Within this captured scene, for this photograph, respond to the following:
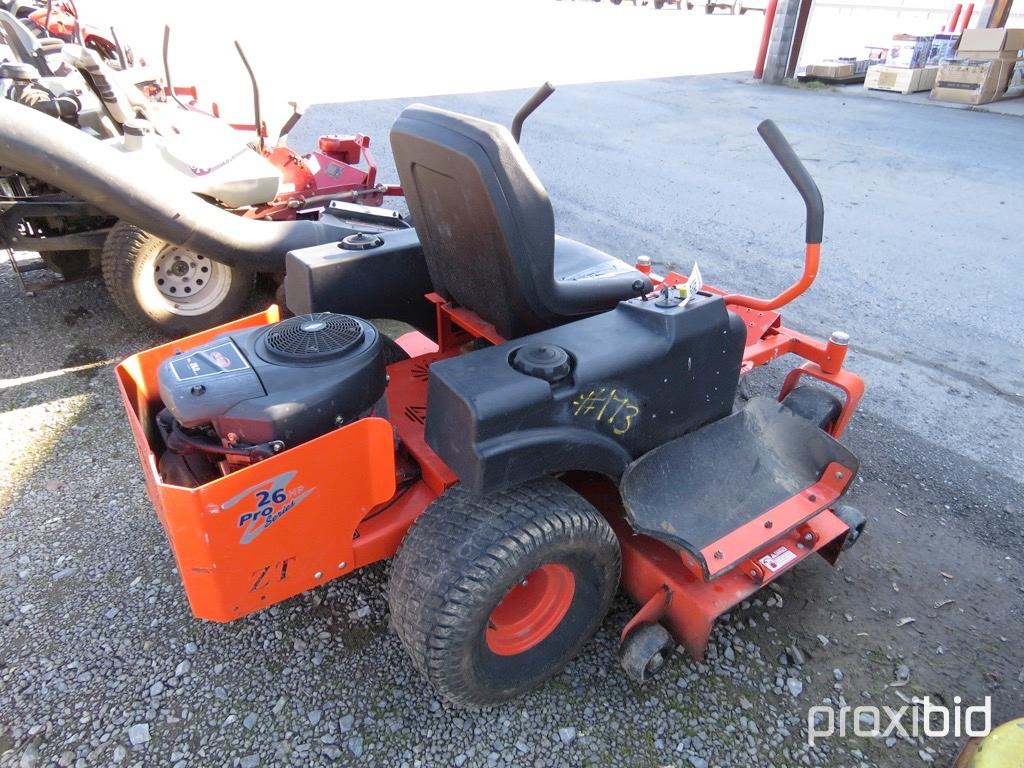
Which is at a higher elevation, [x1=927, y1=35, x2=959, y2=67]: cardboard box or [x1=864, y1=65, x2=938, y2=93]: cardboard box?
[x1=927, y1=35, x2=959, y2=67]: cardboard box

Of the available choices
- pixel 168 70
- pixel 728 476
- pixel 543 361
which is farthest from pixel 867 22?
pixel 543 361

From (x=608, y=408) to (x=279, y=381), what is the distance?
798 mm

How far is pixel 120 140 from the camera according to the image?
3523 millimetres

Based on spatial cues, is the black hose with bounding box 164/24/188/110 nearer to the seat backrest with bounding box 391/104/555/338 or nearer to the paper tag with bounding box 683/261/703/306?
the seat backrest with bounding box 391/104/555/338

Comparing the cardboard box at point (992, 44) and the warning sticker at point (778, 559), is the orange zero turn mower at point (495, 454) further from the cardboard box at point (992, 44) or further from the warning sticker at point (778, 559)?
the cardboard box at point (992, 44)

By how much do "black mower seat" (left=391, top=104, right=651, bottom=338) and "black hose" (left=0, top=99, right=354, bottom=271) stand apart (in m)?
1.44

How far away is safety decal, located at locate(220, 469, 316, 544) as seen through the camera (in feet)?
4.99

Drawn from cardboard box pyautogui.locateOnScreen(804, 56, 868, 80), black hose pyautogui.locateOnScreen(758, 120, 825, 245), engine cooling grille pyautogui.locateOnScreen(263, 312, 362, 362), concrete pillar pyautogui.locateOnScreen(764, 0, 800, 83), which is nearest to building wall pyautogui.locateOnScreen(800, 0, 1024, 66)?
cardboard box pyautogui.locateOnScreen(804, 56, 868, 80)

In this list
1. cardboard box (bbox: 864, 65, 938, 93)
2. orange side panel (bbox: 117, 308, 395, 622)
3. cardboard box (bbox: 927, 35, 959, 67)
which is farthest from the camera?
cardboard box (bbox: 927, 35, 959, 67)

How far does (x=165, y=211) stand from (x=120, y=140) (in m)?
0.90

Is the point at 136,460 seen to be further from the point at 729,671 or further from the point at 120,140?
the point at 729,671

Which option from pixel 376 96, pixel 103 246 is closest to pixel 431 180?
pixel 103 246

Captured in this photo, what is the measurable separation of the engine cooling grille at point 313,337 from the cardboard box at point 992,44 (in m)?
11.2

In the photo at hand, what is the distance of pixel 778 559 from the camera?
6.59 feet
